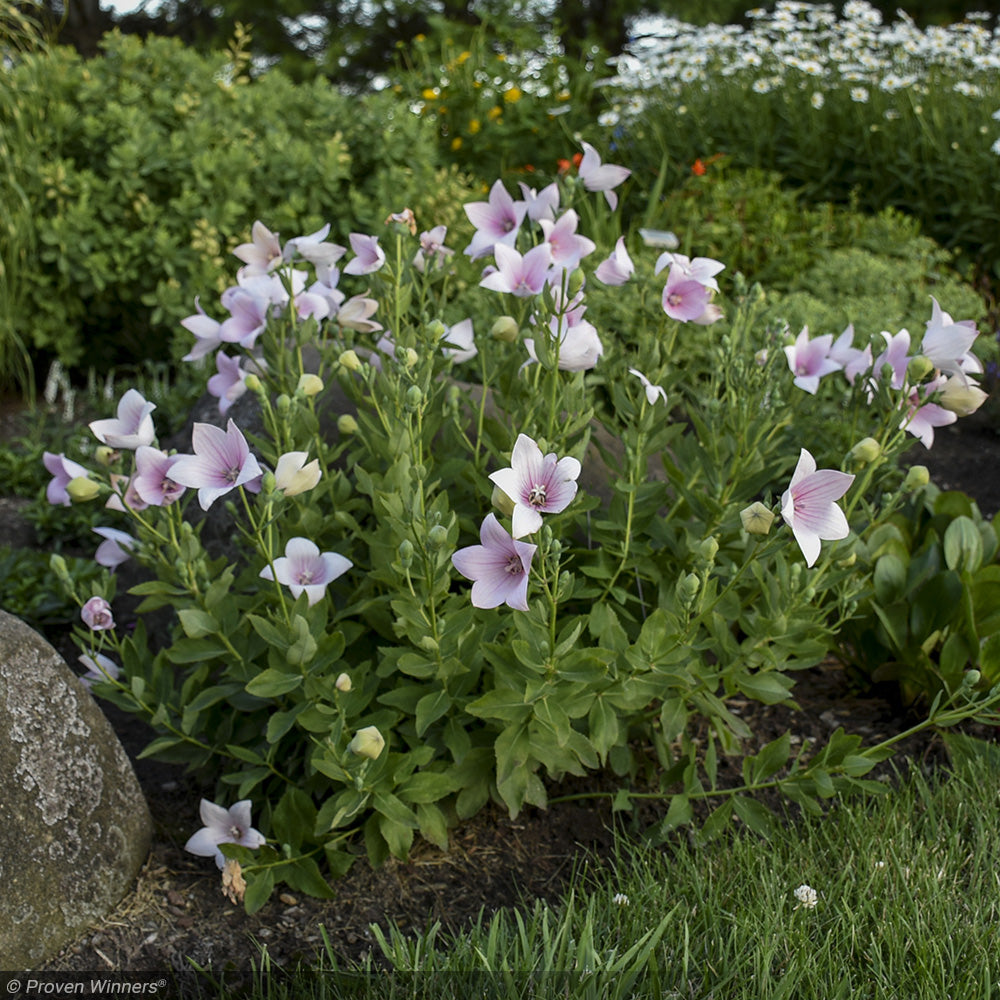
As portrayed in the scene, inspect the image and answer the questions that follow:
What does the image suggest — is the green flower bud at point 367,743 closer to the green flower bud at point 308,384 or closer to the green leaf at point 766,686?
the green flower bud at point 308,384

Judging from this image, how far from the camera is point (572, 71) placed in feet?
26.2

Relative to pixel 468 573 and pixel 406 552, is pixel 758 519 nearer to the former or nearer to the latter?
pixel 468 573

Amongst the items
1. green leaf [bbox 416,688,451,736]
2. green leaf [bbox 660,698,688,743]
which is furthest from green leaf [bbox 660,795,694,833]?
green leaf [bbox 416,688,451,736]

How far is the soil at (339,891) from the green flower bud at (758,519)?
2.82 feet

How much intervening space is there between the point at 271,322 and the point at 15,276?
2.74 metres

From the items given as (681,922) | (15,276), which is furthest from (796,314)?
(15,276)

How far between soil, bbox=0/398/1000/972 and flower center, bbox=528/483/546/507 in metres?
0.87

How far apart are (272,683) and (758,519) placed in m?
0.98

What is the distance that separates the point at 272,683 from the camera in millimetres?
1987

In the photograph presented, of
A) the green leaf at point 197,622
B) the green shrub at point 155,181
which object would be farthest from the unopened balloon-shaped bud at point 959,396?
the green shrub at point 155,181

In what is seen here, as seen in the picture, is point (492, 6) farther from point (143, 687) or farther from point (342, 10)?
point (143, 687)

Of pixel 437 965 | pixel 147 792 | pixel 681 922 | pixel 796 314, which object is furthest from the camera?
pixel 796 314

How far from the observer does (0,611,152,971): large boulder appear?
1914mm

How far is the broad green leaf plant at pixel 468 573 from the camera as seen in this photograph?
6.32 ft
